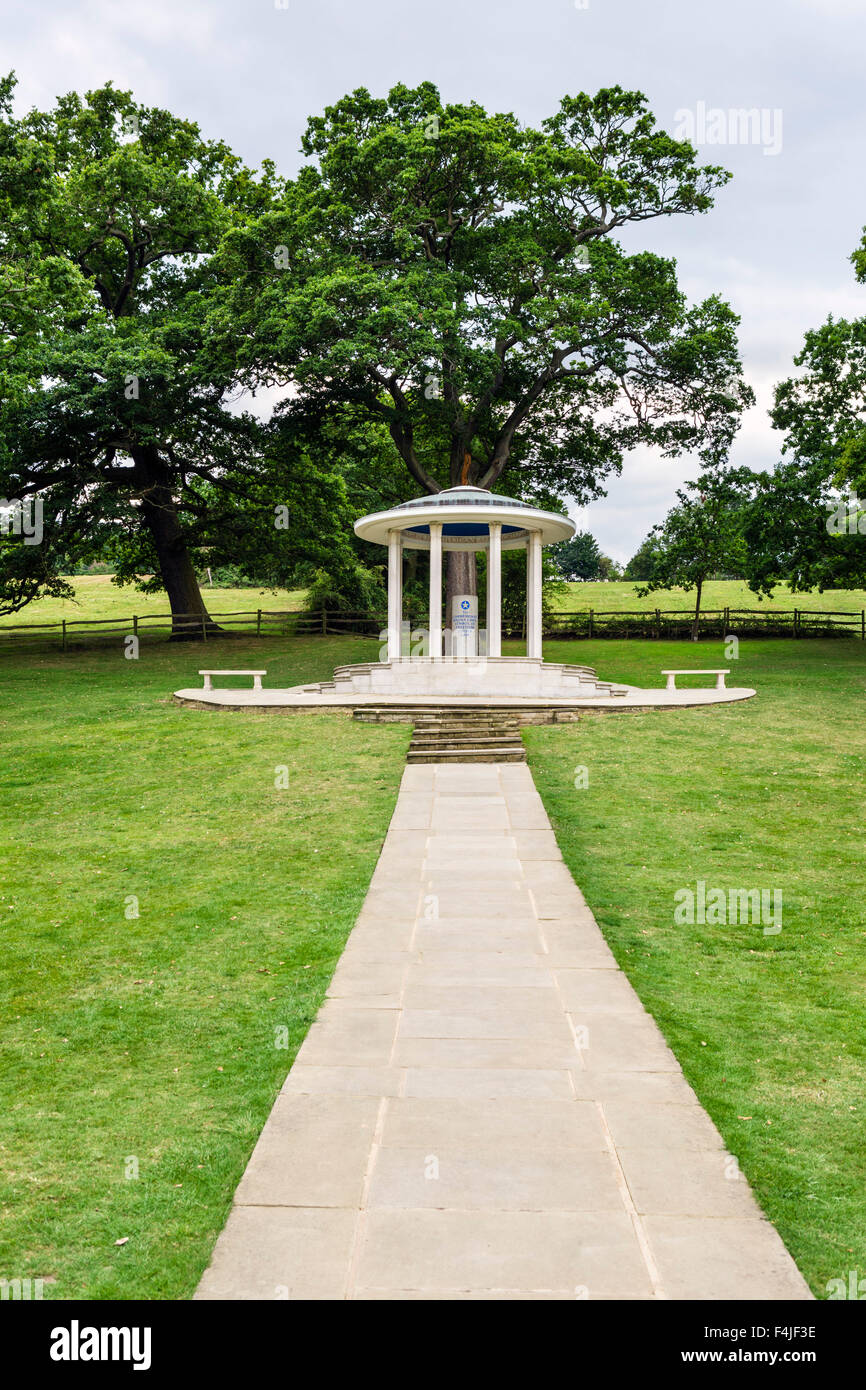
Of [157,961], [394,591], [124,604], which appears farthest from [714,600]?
[157,961]

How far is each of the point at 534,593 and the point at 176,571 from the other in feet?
58.3

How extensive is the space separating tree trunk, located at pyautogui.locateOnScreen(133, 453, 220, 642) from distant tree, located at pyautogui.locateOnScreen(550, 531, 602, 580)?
84.8 m

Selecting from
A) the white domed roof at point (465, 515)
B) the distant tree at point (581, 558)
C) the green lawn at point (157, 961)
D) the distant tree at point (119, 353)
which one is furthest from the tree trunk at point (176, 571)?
the distant tree at point (581, 558)

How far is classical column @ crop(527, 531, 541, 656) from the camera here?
2217 centimetres

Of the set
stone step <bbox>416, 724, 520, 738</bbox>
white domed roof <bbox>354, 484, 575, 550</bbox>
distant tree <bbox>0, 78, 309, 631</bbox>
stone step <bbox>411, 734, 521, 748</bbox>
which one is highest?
distant tree <bbox>0, 78, 309, 631</bbox>

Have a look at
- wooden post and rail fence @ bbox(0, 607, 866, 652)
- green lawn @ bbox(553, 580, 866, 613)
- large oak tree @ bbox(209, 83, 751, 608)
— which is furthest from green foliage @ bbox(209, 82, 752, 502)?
green lawn @ bbox(553, 580, 866, 613)

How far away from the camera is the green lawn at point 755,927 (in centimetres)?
420

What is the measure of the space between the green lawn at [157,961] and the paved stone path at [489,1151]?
309mm

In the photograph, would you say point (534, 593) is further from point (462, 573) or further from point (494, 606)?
point (462, 573)

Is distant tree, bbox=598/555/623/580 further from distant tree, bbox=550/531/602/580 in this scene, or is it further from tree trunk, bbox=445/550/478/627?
tree trunk, bbox=445/550/478/627
